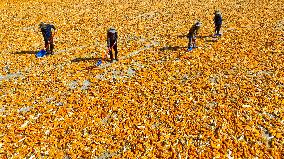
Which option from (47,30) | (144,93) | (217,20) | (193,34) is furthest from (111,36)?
(217,20)

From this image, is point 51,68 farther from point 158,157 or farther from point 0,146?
point 158,157

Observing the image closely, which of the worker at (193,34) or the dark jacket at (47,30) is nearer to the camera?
the dark jacket at (47,30)

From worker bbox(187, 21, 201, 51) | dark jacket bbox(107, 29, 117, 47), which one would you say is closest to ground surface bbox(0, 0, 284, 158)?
worker bbox(187, 21, 201, 51)

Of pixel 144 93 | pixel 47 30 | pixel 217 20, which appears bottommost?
pixel 144 93

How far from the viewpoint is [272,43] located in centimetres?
2080

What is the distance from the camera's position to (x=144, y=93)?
14.2 metres

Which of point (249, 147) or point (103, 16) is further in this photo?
point (103, 16)

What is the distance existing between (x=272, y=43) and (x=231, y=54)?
4.07 meters

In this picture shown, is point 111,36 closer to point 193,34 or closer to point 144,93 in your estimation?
point 144,93

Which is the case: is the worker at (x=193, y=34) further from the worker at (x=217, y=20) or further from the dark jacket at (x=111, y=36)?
the dark jacket at (x=111, y=36)

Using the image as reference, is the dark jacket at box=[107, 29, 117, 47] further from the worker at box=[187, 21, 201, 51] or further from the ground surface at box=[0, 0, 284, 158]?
the worker at box=[187, 21, 201, 51]

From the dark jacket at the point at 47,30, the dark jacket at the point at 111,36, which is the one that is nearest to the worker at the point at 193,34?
the dark jacket at the point at 111,36

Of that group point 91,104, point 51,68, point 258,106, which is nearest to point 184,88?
point 258,106

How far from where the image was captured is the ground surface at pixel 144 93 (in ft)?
35.2
